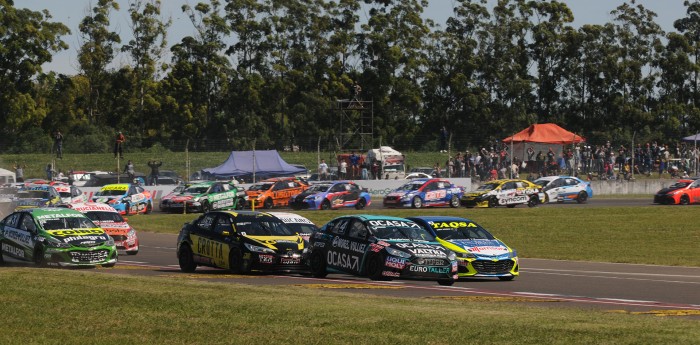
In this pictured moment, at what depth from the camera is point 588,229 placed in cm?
3875

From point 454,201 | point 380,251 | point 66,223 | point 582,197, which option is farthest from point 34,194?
point 380,251

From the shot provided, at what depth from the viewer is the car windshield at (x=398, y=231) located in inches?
856

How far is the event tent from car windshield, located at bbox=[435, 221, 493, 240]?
38.0 meters

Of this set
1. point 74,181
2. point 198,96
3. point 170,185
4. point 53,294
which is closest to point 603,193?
point 170,185

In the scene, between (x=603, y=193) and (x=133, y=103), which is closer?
(x=603, y=193)

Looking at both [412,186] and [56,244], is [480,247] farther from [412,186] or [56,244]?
[412,186]

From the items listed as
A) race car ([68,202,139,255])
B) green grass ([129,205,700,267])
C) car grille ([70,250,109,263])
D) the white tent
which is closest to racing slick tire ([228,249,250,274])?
car grille ([70,250,109,263])

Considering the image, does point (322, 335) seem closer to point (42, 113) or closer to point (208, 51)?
point (42, 113)

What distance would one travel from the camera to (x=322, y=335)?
1209 centimetres

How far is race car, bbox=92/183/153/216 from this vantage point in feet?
150

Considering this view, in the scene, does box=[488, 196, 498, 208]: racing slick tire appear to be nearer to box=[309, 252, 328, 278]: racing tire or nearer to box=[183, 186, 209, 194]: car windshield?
box=[183, 186, 209, 194]: car windshield

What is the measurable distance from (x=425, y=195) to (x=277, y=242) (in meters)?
26.5

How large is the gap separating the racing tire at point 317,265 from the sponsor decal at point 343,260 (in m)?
0.16

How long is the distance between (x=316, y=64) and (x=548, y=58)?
613 inches
